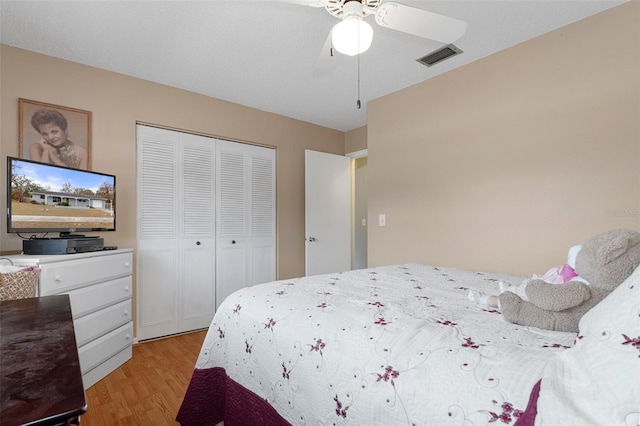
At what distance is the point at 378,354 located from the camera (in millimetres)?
885

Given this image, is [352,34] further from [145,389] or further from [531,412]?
[145,389]

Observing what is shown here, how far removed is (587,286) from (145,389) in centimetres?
242

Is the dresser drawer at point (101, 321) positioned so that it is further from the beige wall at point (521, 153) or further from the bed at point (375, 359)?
the beige wall at point (521, 153)

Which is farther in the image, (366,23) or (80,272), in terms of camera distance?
(80,272)

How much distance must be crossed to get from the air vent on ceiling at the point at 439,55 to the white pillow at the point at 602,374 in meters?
2.18

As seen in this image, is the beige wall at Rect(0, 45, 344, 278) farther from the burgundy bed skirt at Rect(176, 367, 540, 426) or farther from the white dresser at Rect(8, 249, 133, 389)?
the burgundy bed skirt at Rect(176, 367, 540, 426)

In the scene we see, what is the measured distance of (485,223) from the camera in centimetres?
242

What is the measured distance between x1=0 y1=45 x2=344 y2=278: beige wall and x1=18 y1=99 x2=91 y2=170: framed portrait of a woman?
45mm

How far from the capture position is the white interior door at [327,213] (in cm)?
393

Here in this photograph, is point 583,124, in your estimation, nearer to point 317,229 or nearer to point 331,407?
point 331,407

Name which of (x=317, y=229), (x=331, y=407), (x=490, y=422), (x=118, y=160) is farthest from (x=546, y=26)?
(x=118, y=160)

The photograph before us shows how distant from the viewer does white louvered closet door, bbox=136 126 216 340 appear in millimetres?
2875

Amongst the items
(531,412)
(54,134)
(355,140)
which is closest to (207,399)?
(531,412)

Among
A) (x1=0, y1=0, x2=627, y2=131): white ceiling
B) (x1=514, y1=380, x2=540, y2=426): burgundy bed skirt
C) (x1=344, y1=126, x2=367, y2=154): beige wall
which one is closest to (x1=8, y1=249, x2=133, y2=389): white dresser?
(x1=0, y1=0, x2=627, y2=131): white ceiling
